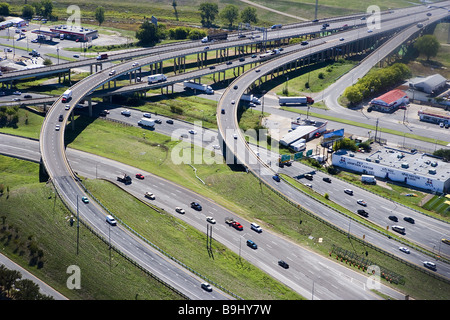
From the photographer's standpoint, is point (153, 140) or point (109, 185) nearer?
point (109, 185)

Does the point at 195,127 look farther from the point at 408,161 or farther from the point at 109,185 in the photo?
the point at 408,161

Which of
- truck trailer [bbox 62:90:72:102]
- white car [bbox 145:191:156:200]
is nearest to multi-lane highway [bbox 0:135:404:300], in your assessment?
white car [bbox 145:191:156:200]

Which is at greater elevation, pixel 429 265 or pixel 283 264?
pixel 283 264

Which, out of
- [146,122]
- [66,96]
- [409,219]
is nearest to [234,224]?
[409,219]

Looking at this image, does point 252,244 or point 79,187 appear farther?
point 79,187

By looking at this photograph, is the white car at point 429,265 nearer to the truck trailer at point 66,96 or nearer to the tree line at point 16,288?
the tree line at point 16,288

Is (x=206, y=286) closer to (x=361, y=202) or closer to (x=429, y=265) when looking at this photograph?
(x=429, y=265)

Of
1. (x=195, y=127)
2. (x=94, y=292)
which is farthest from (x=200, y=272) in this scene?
(x=195, y=127)

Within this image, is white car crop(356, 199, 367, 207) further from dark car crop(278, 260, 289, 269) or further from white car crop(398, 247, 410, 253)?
dark car crop(278, 260, 289, 269)

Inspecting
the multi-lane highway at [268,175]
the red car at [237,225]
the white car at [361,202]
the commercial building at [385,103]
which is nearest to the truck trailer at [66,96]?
the multi-lane highway at [268,175]
